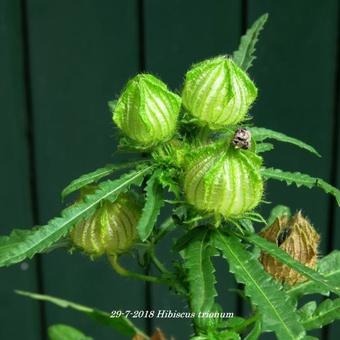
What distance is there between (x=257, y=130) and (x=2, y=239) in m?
0.47

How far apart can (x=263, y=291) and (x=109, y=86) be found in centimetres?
129

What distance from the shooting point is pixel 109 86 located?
2137mm

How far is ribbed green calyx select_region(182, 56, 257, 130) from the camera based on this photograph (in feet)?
3.28

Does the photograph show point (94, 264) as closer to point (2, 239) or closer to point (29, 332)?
point (29, 332)

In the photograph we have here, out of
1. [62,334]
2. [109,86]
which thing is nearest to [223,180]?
[62,334]

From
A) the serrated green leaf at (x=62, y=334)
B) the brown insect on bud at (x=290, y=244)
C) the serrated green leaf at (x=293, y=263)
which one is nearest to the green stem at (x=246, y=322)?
the brown insect on bud at (x=290, y=244)

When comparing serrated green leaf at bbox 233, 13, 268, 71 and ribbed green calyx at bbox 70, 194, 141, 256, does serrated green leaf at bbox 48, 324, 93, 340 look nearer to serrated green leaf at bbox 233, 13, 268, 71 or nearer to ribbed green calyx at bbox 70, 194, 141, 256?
ribbed green calyx at bbox 70, 194, 141, 256

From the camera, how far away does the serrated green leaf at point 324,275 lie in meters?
1.22

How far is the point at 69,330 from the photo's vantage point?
5.50 ft

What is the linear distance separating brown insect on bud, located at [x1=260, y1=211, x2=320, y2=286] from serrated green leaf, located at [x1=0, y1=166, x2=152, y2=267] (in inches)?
9.9

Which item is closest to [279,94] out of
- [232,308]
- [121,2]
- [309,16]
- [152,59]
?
[309,16]

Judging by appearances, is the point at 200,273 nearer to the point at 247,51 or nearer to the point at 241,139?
the point at 241,139

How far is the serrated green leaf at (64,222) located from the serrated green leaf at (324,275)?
1.24ft

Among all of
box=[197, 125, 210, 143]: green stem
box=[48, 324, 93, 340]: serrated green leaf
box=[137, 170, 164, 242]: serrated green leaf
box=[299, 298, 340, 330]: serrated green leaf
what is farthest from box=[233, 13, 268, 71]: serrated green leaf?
box=[48, 324, 93, 340]: serrated green leaf
